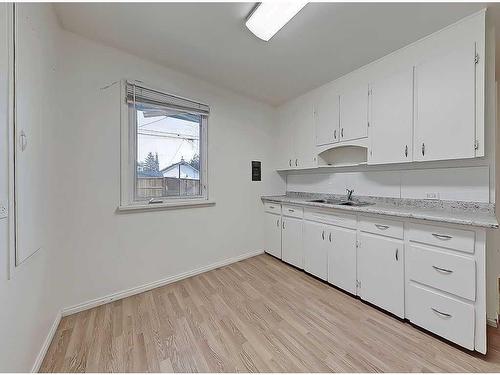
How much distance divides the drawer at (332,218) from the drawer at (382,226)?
0.31ft

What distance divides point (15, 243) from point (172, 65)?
→ 2061 mm

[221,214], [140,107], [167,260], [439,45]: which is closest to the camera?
[439,45]

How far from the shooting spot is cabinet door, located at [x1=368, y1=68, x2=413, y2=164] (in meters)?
1.84

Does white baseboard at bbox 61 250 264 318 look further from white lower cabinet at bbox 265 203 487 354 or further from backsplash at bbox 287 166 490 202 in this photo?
backsplash at bbox 287 166 490 202

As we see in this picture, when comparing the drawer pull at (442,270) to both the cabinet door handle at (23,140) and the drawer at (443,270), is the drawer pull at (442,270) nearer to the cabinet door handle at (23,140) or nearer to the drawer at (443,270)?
the drawer at (443,270)

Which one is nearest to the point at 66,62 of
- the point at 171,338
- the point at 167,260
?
the point at 167,260

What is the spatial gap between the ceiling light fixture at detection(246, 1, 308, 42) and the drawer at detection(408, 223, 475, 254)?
1.84 m

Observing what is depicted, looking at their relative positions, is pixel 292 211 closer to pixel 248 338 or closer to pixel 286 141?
pixel 286 141

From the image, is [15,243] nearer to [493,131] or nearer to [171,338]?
[171,338]

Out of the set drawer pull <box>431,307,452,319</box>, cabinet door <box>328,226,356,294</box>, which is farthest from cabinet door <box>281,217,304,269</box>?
drawer pull <box>431,307,452,319</box>

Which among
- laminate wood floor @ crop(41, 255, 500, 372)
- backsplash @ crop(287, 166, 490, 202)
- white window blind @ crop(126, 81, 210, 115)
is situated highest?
white window blind @ crop(126, 81, 210, 115)

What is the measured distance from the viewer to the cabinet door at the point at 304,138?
2.79 metres

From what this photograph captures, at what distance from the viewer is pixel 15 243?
3.29 ft

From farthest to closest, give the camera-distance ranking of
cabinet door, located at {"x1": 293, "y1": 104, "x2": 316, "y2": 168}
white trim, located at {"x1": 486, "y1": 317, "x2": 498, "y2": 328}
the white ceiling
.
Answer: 1. cabinet door, located at {"x1": 293, "y1": 104, "x2": 316, "y2": 168}
2. white trim, located at {"x1": 486, "y1": 317, "x2": 498, "y2": 328}
3. the white ceiling
